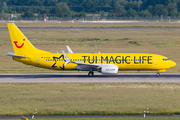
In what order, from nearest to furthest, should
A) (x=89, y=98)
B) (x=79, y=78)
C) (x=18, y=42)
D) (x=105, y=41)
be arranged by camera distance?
(x=89, y=98) → (x=79, y=78) → (x=18, y=42) → (x=105, y=41)

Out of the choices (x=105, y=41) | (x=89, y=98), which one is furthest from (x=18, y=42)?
(x=105, y=41)

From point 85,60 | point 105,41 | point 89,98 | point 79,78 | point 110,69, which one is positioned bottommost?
point 79,78

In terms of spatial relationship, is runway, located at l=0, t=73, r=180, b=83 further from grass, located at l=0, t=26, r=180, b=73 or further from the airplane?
grass, located at l=0, t=26, r=180, b=73

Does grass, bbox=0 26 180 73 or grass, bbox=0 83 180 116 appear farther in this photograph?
grass, bbox=0 26 180 73

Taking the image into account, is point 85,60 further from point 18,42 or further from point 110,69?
point 18,42

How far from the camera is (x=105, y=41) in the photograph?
307 ft

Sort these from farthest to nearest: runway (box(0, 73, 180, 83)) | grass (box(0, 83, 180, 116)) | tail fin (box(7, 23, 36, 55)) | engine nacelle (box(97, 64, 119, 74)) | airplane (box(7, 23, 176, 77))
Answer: tail fin (box(7, 23, 36, 55)) → airplane (box(7, 23, 176, 77)) → engine nacelle (box(97, 64, 119, 74)) → runway (box(0, 73, 180, 83)) → grass (box(0, 83, 180, 116))

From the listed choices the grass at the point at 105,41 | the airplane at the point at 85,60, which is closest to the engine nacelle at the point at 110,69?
the airplane at the point at 85,60

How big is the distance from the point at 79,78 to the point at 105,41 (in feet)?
155

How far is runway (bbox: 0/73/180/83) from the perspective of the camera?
147 ft

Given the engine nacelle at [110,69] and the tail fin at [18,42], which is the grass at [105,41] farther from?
the engine nacelle at [110,69]

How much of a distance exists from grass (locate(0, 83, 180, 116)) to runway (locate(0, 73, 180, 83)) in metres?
2.85

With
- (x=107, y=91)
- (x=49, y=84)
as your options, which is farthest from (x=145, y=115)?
(x=49, y=84)

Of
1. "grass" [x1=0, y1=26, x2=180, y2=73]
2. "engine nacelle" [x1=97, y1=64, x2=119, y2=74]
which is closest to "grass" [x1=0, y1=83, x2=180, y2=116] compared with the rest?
"engine nacelle" [x1=97, y1=64, x2=119, y2=74]
